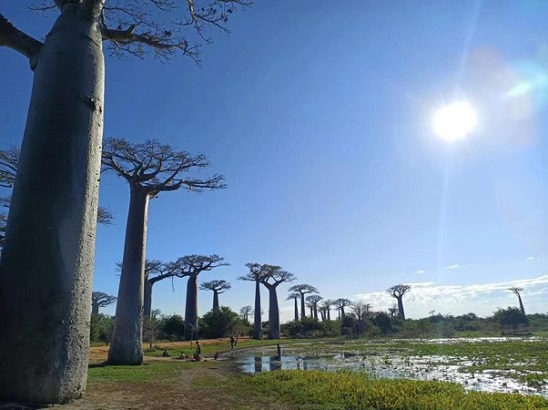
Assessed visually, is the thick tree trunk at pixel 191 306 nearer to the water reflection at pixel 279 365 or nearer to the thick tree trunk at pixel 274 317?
the thick tree trunk at pixel 274 317

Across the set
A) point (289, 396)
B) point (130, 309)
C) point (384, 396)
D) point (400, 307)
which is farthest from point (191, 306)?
point (400, 307)

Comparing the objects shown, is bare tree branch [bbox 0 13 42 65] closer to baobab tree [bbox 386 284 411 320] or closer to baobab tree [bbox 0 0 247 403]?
baobab tree [bbox 0 0 247 403]

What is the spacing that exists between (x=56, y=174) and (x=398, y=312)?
63247mm

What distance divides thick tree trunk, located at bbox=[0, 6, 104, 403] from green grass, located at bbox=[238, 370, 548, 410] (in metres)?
3.31

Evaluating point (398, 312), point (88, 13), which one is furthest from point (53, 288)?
point (398, 312)

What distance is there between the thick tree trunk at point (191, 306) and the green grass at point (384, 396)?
29.6 meters

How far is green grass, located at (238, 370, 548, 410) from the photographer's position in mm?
5562

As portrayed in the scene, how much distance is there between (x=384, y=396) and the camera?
240 inches

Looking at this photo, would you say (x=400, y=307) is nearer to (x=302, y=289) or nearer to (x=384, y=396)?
(x=302, y=289)

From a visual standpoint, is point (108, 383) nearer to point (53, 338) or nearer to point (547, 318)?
point (53, 338)

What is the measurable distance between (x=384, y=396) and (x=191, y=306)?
3347 cm

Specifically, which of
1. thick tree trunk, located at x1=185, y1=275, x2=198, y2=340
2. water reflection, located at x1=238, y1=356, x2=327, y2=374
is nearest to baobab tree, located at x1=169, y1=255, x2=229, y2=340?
thick tree trunk, located at x1=185, y1=275, x2=198, y2=340

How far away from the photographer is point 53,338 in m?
4.45

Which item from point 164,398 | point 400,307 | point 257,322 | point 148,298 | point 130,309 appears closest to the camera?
point 164,398
